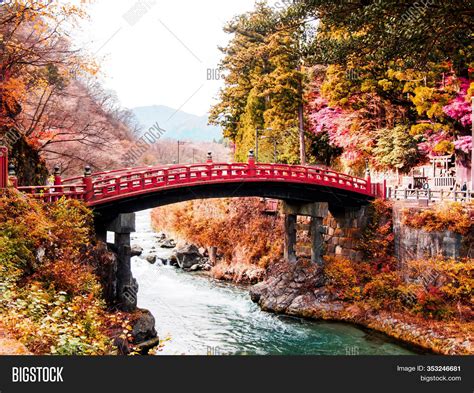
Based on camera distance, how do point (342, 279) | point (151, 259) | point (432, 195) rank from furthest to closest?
point (151, 259), point (432, 195), point (342, 279)

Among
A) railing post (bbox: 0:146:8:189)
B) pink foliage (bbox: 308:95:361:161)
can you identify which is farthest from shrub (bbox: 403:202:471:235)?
railing post (bbox: 0:146:8:189)

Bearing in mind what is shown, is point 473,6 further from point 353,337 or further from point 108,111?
point 108,111

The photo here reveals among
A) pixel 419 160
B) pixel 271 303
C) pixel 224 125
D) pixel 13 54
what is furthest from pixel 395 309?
pixel 224 125

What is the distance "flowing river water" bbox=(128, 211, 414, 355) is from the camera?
846 inches

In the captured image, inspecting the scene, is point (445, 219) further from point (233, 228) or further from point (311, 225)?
point (233, 228)

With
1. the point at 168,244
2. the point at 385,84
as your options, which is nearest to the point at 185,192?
the point at 385,84

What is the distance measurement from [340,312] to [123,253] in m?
11.8

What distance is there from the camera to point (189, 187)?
22.9 meters

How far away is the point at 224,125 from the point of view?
45656 millimetres

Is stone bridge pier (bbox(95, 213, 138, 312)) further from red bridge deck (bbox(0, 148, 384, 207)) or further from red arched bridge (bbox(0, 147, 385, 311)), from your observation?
red bridge deck (bbox(0, 148, 384, 207))

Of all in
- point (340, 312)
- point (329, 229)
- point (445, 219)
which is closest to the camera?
point (445, 219)

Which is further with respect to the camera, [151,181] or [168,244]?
[168,244]

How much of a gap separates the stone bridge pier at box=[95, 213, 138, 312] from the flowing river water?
258 cm

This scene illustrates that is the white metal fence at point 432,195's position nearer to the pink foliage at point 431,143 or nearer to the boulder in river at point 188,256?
the pink foliage at point 431,143
